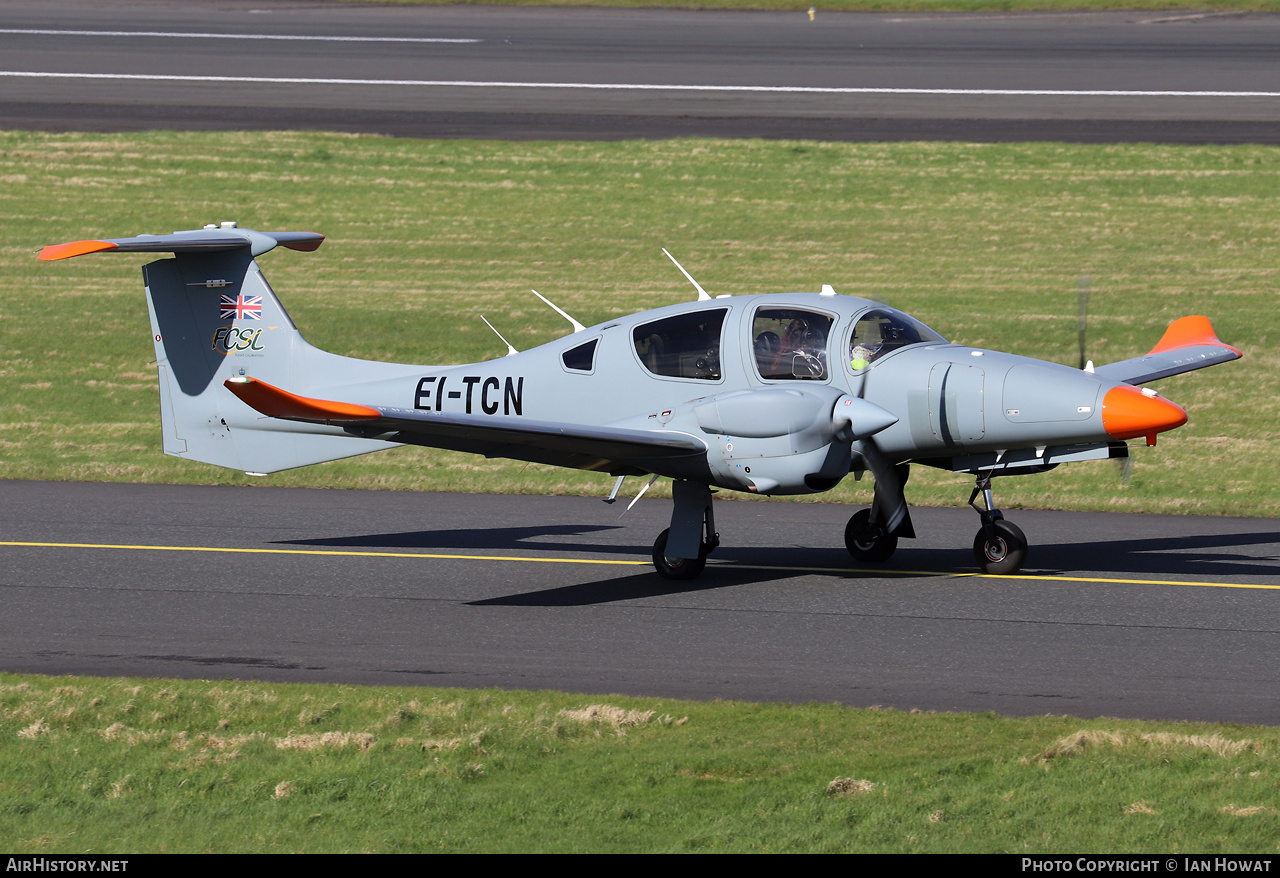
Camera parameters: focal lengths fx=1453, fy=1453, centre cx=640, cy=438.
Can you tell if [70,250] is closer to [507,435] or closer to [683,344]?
[507,435]

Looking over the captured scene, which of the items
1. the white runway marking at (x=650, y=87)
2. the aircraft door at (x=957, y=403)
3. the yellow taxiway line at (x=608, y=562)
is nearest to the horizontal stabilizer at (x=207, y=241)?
the yellow taxiway line at (x=608, y=562)

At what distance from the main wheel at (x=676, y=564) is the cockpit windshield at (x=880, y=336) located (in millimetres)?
2294

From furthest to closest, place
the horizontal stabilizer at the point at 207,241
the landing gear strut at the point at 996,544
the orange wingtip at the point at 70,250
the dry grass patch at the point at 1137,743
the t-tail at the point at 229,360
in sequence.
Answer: the t-tail at the point at 229,360
the horizontal stabilizer at the point at 207,241
the landing gear strut at the point at 996,544
the orange wingtip at the point at 70,250
the dry grass patch at the point at 1137,743

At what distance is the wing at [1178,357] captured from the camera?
14.5 metres

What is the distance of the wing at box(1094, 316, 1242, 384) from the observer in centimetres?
1451

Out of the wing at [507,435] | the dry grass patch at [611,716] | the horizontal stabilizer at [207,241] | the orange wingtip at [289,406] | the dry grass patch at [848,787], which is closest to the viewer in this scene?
the dry grass patch at [848,787]

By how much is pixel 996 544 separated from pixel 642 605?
11.0ft

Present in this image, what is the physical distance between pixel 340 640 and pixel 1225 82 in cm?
3390

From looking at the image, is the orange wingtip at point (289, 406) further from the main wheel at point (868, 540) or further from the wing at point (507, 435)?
the main wheel at point (868, 540)

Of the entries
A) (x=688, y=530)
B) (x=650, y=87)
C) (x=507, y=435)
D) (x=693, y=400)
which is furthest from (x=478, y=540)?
(x=650, y=87)

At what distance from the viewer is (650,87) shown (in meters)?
39.3

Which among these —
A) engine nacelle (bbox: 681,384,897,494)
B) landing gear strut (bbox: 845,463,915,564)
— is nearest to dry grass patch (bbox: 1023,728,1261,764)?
engine nacelle (bbox: 681,384,897,494)
